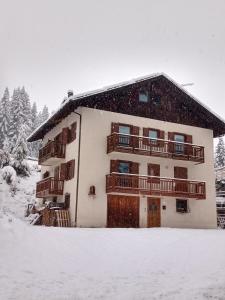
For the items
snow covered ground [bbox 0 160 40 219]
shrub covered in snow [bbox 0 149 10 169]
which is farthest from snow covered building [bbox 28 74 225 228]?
snow covered ground [bbox 0 160 40 219]

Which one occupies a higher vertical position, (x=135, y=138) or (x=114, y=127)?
(x=114, y=127)

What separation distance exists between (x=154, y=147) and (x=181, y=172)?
2887 millimetres

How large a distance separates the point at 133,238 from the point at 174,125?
12610 millimetres

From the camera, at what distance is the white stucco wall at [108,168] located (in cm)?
2348

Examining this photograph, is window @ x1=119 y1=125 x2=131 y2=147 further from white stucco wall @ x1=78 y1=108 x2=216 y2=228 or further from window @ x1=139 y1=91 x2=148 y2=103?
window @ x1=139 y1=91 x2=148 y2=103

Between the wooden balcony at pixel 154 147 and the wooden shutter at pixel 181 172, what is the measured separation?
1.10 metres

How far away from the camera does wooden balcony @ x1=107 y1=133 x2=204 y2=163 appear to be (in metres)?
24.2

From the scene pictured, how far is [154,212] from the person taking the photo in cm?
2523

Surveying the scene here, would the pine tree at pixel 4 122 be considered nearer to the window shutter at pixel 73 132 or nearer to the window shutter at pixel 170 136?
the window shutter at pixel 73 132

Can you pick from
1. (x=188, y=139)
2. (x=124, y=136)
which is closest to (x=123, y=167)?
(x=124, y=136)

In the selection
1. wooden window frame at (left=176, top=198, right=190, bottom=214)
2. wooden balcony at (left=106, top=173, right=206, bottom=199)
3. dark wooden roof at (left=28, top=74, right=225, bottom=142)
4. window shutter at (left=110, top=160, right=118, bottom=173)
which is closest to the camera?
wooden balcony at (left=106, top=173, right=206, bottom=199)

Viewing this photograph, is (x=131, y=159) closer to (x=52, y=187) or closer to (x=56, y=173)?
(x=52, y=187)

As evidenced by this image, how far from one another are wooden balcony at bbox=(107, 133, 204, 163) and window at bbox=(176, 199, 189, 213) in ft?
9.65

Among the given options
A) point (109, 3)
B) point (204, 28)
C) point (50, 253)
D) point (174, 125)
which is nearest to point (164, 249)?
point (50, 253)
